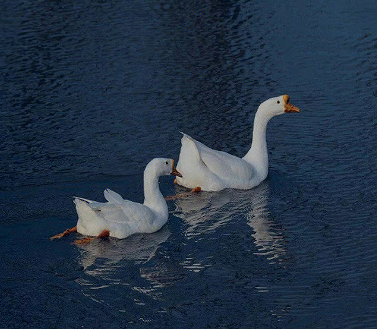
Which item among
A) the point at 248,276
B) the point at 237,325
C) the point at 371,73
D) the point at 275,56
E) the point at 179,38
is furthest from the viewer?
the point at 179,38

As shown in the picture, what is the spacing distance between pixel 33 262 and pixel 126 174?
2.93 meters

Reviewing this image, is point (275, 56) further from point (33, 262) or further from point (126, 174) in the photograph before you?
point (33, 262)

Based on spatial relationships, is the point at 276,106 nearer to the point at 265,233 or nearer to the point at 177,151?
the point at 177,151

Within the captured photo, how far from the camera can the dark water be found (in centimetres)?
962

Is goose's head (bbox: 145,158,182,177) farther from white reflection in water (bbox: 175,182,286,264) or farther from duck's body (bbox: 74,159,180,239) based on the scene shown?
white reflection in water (bbox: 175,182,286,264)

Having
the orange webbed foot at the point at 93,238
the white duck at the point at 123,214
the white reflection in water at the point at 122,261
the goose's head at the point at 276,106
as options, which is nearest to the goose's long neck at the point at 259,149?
the goose's head at the point at 276,106

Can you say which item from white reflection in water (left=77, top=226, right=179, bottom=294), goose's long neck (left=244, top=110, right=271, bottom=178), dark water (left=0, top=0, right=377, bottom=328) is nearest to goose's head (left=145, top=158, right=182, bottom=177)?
dark water (left=0, top=0, right=377, bottom=328)

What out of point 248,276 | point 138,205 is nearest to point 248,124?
point 138,205

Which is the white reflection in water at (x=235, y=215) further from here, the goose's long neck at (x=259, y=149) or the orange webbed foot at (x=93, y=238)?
the orange webbed foot at (x=93, y=238)

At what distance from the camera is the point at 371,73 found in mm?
16500

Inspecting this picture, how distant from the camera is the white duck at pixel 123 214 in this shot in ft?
36.6

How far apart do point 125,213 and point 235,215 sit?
1.62 meters

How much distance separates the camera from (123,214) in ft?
37.1

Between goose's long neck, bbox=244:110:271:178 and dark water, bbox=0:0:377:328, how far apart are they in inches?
10.8
